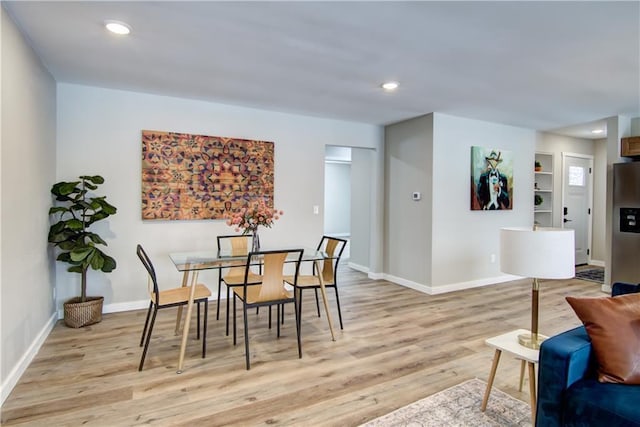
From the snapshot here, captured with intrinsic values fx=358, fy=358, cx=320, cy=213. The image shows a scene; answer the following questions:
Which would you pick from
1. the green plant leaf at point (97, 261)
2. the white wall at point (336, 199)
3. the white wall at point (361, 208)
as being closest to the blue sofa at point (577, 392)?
the green plant leaf at point (97, 261)

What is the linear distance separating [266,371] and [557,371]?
6.09 ft

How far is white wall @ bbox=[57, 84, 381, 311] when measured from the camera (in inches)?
148

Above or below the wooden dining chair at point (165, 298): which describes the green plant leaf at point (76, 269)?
above

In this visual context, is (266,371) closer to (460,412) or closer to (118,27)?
(460,412)

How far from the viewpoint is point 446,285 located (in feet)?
16.4

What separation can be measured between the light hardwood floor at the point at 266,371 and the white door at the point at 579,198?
3.58 meters

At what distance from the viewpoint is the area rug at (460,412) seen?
2023 millimetres

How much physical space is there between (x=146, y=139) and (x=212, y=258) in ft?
6.10

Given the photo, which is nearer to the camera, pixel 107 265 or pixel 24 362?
pixel 24 362

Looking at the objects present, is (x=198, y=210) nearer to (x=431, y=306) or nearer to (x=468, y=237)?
(x=431, y=306)

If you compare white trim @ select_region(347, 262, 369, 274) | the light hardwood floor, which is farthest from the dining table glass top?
white trim @ select_region(347, 262, 369, 274)

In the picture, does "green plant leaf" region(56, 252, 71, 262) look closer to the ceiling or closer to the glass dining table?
the glass dining table

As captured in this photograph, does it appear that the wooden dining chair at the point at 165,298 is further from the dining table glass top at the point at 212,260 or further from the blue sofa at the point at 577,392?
the blue sofa at the point at 577,392

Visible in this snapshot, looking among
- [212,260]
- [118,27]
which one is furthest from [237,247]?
[118,27]
